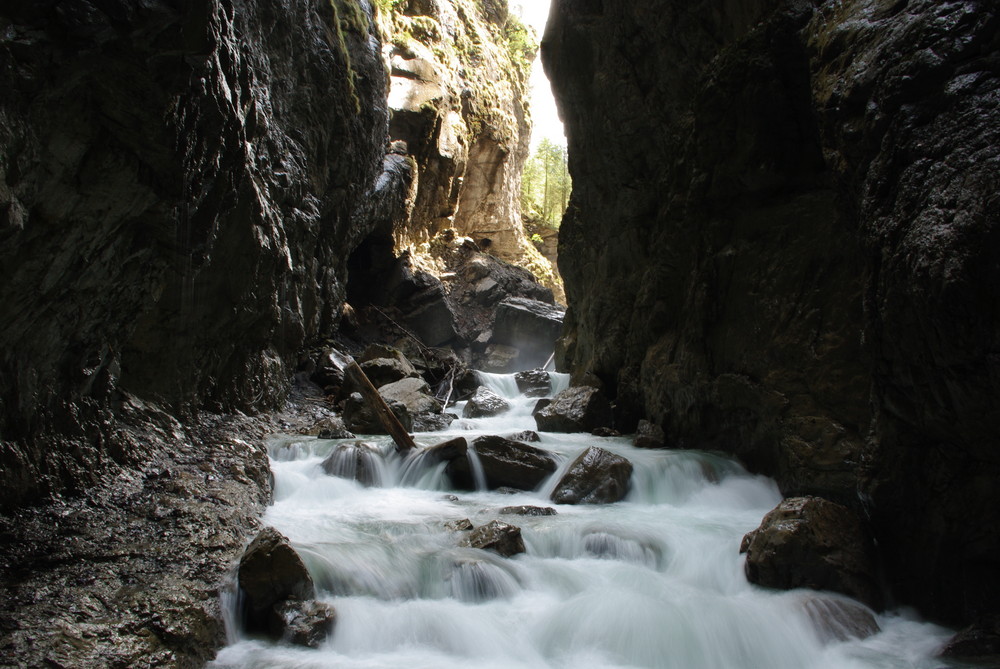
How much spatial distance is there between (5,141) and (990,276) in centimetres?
487

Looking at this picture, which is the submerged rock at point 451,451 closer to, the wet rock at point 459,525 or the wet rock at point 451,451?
the wet rock at point 451,451

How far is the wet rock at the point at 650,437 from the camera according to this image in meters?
8.74

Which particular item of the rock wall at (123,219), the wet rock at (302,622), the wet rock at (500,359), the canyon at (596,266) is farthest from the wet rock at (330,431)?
the wet rock at (500,359)

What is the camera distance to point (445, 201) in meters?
25.1

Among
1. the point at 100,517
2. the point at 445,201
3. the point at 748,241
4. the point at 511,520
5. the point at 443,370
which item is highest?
the point at 445,201

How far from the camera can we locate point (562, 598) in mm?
4504

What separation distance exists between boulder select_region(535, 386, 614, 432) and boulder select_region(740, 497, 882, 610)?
20.2 feet

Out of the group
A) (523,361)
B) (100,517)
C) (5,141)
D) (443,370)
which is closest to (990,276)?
(5,141)

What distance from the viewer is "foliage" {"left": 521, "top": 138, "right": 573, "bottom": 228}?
133 feet

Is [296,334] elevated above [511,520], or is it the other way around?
[296,334]

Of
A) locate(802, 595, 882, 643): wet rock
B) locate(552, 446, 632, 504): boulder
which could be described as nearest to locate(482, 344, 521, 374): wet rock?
locate(552, 446, 632, 504): boulder

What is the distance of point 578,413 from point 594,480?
13.0 ft

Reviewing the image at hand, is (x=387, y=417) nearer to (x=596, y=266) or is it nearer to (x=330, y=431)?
(x=330, y=431)

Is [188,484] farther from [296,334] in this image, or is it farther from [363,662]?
[296,334]
